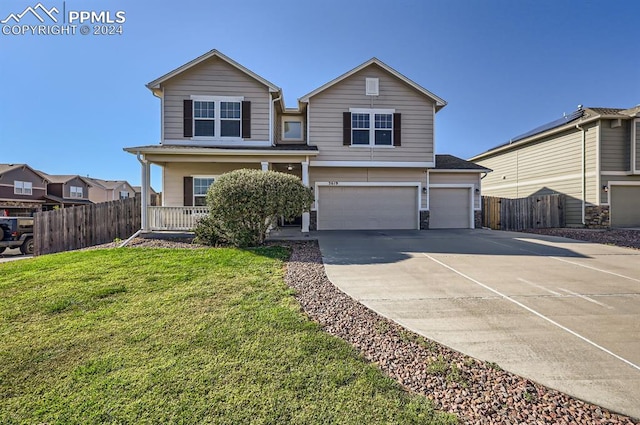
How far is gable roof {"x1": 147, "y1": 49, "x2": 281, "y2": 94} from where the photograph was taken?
11781mm

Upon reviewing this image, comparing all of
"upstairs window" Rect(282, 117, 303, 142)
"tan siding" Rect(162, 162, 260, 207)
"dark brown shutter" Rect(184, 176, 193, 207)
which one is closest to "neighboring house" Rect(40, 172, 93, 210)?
"tan siding" Rect(162, 162, 260, 207)

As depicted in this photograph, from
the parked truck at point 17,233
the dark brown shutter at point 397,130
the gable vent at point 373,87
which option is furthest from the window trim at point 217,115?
the parked truck at point 17,233

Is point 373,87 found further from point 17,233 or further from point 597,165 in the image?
point 17,233

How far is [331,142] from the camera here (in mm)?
13055

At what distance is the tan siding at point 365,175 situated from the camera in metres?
13.3

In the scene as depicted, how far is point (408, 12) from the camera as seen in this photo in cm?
1302

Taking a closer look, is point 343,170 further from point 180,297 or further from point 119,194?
point 119,194

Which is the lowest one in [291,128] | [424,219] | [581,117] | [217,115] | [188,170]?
[424,219]

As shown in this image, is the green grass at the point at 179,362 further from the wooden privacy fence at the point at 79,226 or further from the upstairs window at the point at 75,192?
the upstairs window at the point at 75,192

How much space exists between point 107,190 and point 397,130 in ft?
172

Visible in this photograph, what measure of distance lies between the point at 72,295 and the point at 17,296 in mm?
846

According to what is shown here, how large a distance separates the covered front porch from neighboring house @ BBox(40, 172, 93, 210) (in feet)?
118

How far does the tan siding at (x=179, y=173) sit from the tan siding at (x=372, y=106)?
4165 mm

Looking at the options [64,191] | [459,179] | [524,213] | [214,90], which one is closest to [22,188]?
[64,191]
